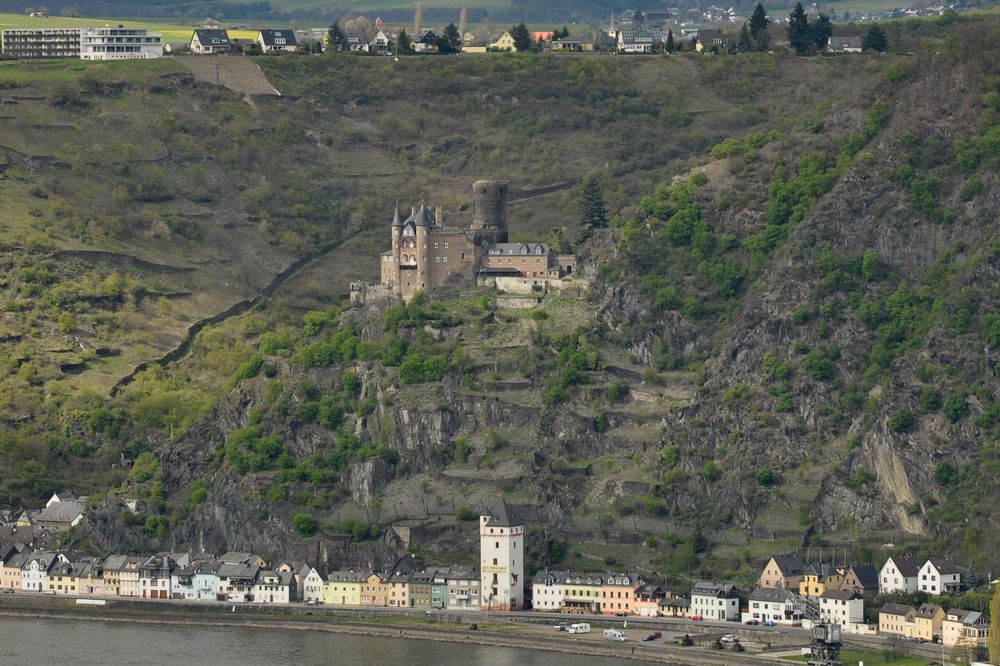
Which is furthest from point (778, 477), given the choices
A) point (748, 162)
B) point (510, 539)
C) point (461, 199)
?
point (461, 199)

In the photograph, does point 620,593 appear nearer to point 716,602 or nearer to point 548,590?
point 548,590

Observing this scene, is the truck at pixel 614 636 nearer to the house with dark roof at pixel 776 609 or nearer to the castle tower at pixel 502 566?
the house with dark roof at pixel 776 609

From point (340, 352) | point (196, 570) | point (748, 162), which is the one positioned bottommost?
point (196, 570)

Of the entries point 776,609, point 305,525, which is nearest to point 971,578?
point 776,609

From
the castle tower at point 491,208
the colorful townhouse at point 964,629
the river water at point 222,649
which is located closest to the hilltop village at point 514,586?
the colorful townhouse at point 964,629

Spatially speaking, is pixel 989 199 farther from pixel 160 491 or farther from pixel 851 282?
pixel 160 491

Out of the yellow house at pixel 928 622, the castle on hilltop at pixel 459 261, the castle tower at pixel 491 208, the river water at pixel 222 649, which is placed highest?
the castle tower at pixel 491 208
